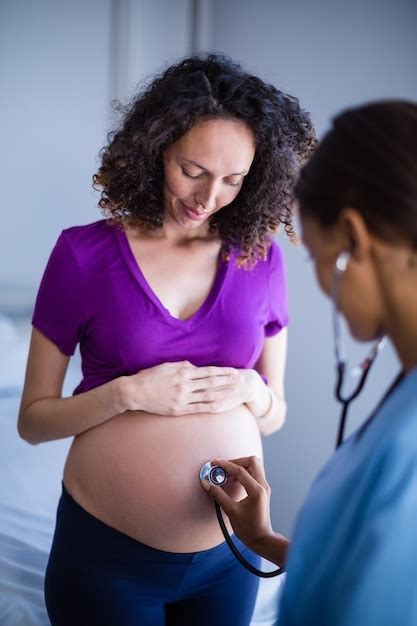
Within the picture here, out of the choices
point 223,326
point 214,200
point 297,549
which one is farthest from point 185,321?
point 297,549

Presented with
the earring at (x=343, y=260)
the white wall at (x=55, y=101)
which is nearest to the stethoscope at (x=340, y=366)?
the earring at (x=343, y=260)

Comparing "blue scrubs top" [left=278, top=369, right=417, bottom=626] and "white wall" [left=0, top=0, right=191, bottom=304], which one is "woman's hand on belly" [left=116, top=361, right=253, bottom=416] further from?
"white wall" [left=0, top=0, right=191, bottom=304]

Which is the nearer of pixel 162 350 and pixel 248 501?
pixel 248 501

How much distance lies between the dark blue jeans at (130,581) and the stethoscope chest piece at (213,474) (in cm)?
12

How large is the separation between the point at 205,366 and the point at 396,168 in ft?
2.16

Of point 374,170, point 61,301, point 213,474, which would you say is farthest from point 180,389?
point 374,170

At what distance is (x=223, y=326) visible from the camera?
1.24 m

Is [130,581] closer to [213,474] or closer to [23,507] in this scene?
[213,474]

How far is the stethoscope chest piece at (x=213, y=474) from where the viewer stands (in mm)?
1147

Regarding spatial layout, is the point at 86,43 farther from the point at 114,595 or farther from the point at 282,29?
the point at 114,595

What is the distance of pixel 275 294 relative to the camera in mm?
1343

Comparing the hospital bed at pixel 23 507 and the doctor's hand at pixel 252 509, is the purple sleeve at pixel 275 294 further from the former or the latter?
the hospital bed at pixel 23 507

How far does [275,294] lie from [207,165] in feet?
0.95

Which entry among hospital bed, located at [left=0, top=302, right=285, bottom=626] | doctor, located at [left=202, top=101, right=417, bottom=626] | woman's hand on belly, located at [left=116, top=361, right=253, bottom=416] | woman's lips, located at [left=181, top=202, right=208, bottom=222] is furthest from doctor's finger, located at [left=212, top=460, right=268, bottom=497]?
hospital bed, located at [left=0, top=302, right=285, bottom=626]
